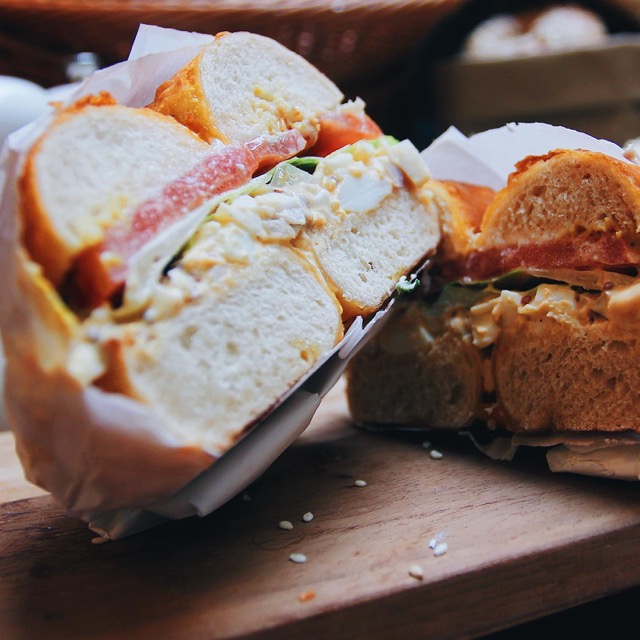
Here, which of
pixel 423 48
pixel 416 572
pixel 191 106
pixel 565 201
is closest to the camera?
pixel 416 572

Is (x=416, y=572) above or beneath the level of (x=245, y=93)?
beneath

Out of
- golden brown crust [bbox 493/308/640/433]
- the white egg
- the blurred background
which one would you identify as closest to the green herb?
golden brown crust [bbox 493/308/640/433]

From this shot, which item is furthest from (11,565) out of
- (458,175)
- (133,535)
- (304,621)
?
(458,175)

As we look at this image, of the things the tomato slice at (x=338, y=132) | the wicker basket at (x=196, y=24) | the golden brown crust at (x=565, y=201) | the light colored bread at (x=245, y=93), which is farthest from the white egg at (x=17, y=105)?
the golden brown crust at (x=565, y=201)

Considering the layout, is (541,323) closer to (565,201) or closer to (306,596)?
(565,201)

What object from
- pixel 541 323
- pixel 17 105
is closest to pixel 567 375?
pixel 541 323

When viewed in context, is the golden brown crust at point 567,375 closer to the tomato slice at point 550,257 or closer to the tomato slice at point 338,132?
the tomato slice at point 550,257

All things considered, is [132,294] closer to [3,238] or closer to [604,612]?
[3,238]
